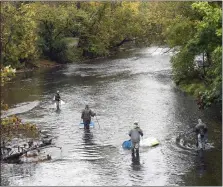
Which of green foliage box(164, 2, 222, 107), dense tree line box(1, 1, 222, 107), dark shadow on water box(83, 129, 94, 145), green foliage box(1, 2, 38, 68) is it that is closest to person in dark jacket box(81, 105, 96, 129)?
dark shadow on water box(83, 129, 94, 145)

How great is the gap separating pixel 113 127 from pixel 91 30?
42667 millimetres

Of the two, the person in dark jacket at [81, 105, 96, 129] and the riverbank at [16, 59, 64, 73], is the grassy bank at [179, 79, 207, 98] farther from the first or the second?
the riverbank at [16, 59, 64, 73]

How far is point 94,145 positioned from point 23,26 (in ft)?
108

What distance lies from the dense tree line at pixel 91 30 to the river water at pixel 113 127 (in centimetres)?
338

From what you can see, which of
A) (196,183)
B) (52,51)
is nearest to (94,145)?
(196,183)

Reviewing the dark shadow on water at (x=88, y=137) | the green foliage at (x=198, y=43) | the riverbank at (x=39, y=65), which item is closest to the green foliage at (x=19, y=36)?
the riverbank at (x=39, y=65)

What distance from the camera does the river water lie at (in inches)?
756

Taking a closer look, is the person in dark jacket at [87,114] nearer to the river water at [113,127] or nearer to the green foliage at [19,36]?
the river water at [113,127]

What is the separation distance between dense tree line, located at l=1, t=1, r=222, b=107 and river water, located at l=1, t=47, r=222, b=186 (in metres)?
3.38

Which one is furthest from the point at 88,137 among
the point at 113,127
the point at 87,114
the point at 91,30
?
the point at 91,30

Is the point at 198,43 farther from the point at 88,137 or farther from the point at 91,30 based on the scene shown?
the point at 91,30

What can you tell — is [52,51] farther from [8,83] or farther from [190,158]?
[190,158]

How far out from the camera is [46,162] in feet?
69.3

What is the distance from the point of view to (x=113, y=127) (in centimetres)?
2814
